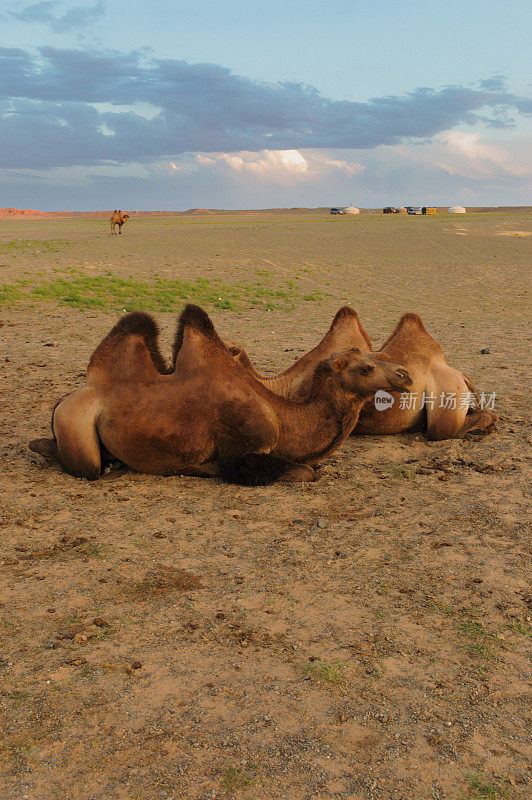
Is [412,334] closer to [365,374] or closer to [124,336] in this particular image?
[365,374]

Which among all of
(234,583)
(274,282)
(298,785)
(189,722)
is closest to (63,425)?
(234,583)

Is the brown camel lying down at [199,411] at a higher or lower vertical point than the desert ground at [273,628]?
higher

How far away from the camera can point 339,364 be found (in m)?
6.09

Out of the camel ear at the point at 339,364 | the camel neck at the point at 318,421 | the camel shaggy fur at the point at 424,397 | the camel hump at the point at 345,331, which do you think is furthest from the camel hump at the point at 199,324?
the camel shaggy fur at the point at 424,397

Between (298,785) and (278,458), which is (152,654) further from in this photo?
(278,458)

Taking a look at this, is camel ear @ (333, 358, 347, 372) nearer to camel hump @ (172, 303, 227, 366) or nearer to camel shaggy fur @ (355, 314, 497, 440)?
camel hump @ (172, 303, 227, 366)

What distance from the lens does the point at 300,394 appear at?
657cm

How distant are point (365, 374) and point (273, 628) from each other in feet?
8.57

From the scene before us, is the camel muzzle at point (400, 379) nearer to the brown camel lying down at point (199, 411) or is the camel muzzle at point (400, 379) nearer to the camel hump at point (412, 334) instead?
the brown camel lying down at point (199, 411)

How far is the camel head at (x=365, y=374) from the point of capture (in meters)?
5.90

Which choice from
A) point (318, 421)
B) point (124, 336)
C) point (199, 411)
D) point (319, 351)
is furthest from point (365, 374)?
point (124, 336)

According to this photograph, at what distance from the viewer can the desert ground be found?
304 cm

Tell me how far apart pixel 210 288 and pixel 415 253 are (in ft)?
58.6

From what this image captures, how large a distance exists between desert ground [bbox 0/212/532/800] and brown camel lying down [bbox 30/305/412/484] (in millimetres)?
242
